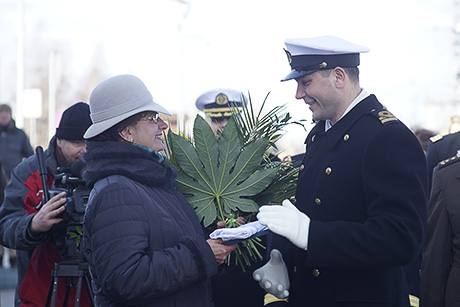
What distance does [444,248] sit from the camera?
388cm

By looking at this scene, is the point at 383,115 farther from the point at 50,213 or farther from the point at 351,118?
→ the point at 50,213

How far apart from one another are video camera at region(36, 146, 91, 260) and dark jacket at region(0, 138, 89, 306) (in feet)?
0.36

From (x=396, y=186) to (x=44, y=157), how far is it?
7.51ft

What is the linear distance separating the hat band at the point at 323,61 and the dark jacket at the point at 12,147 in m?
7.49

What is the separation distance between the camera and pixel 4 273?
9.70 m

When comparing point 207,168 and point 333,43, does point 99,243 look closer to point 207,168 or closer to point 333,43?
point 207,168

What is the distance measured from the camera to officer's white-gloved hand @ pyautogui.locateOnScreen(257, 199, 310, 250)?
2.96 m

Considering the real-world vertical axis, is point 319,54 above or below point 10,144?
above

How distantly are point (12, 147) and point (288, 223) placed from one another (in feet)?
26.2

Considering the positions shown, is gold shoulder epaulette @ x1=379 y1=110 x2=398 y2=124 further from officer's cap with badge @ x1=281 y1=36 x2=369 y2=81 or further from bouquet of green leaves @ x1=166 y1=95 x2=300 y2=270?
bouquet of green leaves @ x1=166 y1=95 x2=300 y2=270

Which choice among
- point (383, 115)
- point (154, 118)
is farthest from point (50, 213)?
point (383, 115)

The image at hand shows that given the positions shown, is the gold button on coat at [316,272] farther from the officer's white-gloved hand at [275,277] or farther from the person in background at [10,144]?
the person in background at [10,144]

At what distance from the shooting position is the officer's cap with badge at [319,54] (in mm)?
3266

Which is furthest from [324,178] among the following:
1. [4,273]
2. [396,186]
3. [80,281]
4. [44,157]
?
[4,273]
